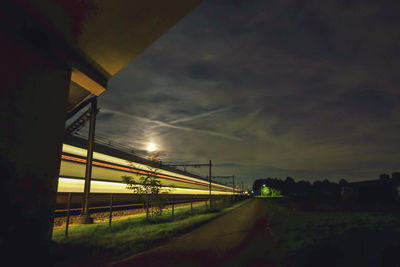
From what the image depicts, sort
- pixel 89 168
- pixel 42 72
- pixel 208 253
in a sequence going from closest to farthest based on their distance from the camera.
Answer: pixel 42 72
pixel 208 253
pixel 89 168

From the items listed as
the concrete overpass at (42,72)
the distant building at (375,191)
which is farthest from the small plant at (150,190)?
the distant building at (375,191)

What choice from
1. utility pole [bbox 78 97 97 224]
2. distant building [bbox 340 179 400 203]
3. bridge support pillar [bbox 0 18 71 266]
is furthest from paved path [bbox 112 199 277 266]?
distant building [bbox 340 179 400 203]

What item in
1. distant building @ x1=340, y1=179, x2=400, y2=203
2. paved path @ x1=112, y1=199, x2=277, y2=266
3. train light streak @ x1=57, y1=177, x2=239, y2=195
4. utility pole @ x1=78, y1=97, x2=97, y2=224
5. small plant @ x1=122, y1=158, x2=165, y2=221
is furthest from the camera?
distant building @ x1=340, y1=179, x2=400, y2=203

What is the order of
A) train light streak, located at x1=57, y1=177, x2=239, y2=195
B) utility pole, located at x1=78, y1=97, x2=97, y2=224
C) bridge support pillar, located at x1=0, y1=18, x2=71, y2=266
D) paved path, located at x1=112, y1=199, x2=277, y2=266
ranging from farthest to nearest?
train light streak, located at x1=57, y1=177, x2=239, y2=195, utility pole, located at x1=78, y1=97, x2=97, y2=224, paved path, located at x1=112, y1=199, x2=277, y2=266, bridge support pillar, located at x1=0, y1=18, x2=71, y2=266

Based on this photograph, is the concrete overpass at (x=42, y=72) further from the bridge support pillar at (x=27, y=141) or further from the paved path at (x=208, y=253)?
the paved path at (x=208, y=253)

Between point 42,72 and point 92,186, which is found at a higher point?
point 42,72

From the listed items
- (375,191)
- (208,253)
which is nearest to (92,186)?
(208,253)

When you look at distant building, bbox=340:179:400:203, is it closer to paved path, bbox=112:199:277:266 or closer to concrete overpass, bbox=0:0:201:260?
paved path, bbox=112:199:277:266

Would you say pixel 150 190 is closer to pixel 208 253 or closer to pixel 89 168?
pixel 89 168

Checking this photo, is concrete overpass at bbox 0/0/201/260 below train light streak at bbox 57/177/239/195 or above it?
above

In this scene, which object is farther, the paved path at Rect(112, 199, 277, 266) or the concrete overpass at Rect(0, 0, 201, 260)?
the paved path at Rect(112, 199, 277, 266)

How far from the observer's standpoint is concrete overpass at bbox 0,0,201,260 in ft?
13.4

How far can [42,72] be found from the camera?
4926mm

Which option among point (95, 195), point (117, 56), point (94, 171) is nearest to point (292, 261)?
point (117, 56)
